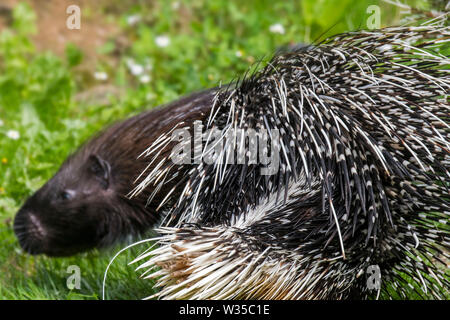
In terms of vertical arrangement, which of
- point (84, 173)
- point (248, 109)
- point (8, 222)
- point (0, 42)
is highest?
point (0, 42)

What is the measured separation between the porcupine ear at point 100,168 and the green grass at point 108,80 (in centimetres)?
32

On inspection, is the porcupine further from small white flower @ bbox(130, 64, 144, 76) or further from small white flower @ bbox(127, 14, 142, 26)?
small white flower @ bbox(127, 14, 142, 26)

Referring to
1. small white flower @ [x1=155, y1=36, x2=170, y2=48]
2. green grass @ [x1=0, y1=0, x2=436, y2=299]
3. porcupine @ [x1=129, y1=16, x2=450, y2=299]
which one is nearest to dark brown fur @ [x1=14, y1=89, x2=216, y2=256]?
green grass @ [x1=0, y1=0, x2=436, y2=299]

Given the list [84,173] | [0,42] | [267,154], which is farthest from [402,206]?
[0,42]

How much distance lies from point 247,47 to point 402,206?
8.80 feet

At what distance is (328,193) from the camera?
1951 mm

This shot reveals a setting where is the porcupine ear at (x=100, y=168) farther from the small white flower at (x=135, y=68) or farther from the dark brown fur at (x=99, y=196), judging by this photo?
the small white flower at (x=135, y=68)

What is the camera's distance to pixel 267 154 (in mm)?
2094

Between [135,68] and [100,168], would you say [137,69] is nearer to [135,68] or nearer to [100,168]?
[135,68]

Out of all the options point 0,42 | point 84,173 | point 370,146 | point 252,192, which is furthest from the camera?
point 0,42

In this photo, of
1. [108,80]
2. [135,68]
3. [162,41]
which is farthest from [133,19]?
[135,68]

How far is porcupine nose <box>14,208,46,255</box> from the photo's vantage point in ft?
9.16

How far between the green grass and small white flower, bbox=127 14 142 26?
5cm

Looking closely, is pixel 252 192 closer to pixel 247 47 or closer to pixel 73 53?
pixel 247 47
